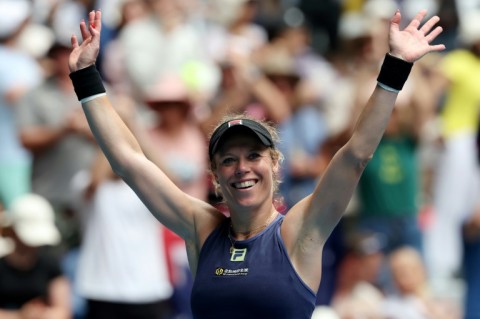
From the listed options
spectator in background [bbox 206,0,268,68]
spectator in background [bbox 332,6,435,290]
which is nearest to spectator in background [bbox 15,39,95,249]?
spectator in background [bbox 332,6,435,290]

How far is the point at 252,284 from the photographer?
16.2 ft

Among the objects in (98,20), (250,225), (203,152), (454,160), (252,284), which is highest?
(98,20)

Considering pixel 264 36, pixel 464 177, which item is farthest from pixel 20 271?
pixel 264 36

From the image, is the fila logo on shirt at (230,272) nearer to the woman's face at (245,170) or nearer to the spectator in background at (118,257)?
the woman's face at (245,170)

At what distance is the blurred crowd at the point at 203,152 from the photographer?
888 cm

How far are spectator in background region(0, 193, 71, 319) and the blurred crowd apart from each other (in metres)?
0.01

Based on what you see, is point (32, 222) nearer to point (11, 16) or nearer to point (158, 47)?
point (11, 16)

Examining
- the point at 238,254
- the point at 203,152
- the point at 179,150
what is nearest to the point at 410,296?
the point at 203,152

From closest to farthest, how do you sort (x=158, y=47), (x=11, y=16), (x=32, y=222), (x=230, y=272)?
(x=230, y=272) → (x=32, y=222) → (x=11, y=16) → (x=158, y=47)

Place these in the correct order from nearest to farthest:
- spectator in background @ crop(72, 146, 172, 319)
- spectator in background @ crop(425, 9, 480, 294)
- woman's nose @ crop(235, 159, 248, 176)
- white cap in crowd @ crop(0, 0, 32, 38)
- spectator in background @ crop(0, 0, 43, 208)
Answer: woman's nose @ crop(235, 159, 248, 176), spectator in background @ crop(72, 146, 172, 319), spectator in background @ crop(0, 0, 43, 208), white cap in crowd @ crop(0, 0, 32, 38), spectator in background @ crop(425, 9, 480, 294)

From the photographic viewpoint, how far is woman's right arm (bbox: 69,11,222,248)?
5.30 metres

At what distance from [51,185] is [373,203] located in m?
2.75

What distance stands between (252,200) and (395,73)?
31.0 inches

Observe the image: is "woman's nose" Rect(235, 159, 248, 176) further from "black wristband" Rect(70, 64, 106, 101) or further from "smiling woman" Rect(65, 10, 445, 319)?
"black wristband" Rect(70, 64, 106, 101)
